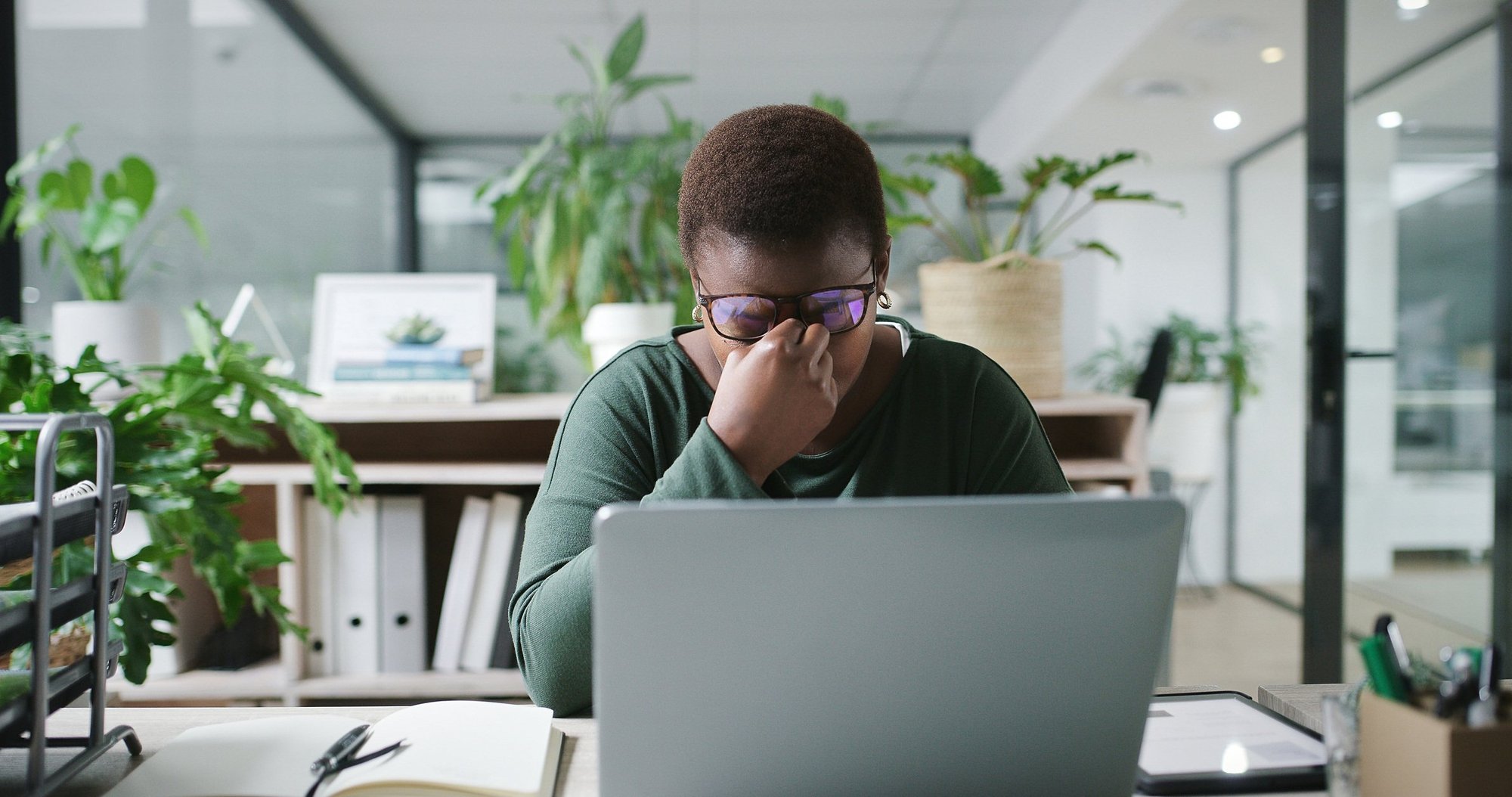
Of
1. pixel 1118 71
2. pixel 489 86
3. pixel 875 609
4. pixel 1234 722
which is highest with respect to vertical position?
pixel 489 86

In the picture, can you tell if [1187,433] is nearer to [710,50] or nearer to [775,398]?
[710,50]

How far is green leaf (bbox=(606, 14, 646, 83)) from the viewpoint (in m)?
2.20

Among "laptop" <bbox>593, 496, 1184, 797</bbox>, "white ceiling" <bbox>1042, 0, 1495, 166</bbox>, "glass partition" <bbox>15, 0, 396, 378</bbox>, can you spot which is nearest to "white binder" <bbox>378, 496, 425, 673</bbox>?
"glass partition" <bbox>15, 0, 396, 378</bbox>

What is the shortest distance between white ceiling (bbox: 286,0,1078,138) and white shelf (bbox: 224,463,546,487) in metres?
2.07

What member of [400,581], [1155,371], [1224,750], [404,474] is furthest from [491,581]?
[1155,371]

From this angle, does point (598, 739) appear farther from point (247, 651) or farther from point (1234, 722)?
point (247, 651)

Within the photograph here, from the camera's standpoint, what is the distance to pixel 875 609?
479 mm

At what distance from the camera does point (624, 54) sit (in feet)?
7.27

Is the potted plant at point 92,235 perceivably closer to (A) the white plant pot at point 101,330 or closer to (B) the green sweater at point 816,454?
(A) the white plant pot at point 101,330

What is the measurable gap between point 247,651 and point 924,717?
181 cm

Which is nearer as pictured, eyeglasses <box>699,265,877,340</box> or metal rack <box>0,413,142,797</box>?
metal rack <box>0,413,142,797</box>

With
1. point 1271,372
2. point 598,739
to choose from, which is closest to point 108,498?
point 598,739

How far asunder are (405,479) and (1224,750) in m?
1.53

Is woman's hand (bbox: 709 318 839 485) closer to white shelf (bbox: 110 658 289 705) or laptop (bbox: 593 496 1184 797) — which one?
laptop (bbox: 593 496 1184 797)
